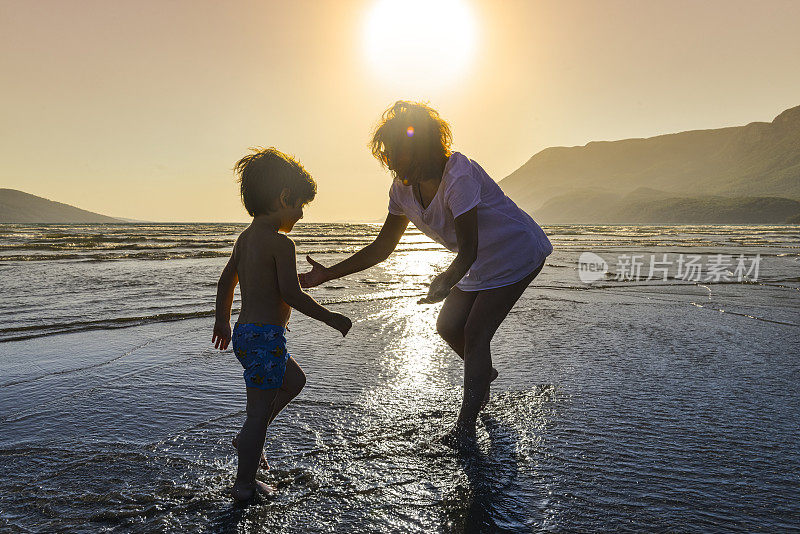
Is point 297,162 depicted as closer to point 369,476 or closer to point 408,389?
point 369,476

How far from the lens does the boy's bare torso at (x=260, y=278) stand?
7.32ft

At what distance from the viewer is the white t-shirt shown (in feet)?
8.81

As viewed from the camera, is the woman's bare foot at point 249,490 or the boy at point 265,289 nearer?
the woman's bare foot at point 249,490

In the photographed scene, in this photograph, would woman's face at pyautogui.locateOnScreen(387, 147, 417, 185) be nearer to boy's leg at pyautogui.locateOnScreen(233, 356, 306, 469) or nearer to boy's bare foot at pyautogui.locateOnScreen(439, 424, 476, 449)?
boy's leg at pyautogui.locateOnScreen(233, 356, 306, 469)

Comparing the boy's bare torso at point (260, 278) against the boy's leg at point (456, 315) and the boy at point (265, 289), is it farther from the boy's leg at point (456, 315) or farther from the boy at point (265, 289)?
the boy's leg at point (456, 315)

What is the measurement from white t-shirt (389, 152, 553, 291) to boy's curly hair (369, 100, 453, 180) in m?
0.10

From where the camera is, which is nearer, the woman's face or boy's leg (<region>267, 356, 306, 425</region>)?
boy's leg (<region>267, 356, 306, 425</region>)

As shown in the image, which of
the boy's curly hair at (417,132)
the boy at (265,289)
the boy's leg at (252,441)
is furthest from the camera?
the boy's curly hair at (417,132)

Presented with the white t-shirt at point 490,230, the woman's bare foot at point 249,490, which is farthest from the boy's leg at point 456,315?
the woman's bare foot at point 249,490

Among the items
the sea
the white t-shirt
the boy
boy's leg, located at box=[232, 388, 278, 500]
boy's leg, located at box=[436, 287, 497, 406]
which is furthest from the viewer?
boy's leg, located at box=[436, 287, 497, 406]

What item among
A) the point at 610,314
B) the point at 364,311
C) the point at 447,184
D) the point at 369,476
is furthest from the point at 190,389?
the point at 610,314

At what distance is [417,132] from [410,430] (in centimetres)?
152

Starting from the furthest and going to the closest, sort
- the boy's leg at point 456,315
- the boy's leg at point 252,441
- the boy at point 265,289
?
the boy's leg at point 456,315 < the boy at point 265,289 < the boy's leg at point 252,441

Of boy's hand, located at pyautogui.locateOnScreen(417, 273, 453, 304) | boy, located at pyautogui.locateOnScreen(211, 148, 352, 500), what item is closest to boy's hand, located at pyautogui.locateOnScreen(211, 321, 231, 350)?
boy, located at pyautogui.locateOnScreen(211, 148, 352, 500)
